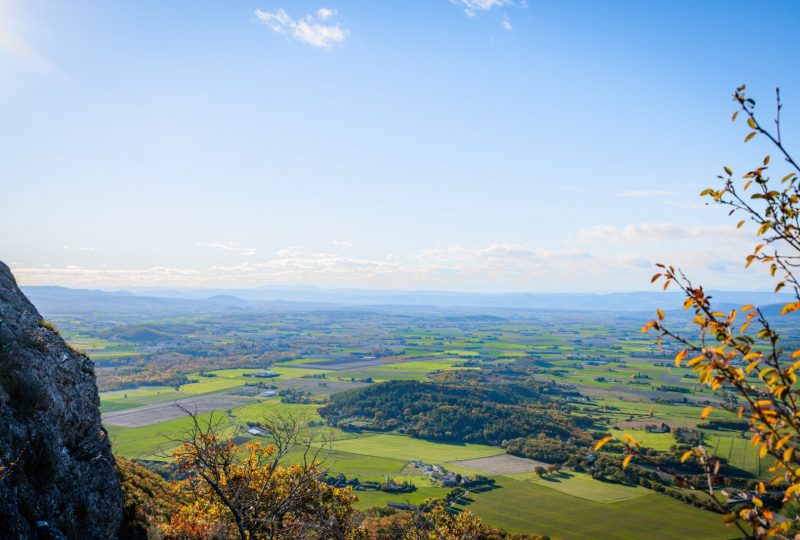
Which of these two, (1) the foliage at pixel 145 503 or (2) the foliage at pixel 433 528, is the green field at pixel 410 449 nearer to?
(2) the foliage at pixel 433 528

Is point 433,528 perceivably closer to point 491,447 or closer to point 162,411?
point 491,447

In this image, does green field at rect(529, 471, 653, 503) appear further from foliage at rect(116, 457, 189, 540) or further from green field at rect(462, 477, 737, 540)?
foliage at rect(116, 457, 189, 540)

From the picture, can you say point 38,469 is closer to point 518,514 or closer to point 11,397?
point 11,397

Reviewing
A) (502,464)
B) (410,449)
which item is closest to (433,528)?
(502,464)

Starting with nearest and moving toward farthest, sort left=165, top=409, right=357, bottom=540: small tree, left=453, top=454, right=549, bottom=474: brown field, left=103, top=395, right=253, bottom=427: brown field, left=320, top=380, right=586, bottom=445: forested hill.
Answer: left=165, top=409, right=357, bottom=540: small tree < left=453, top=454, right=549, bottom=474: brown field < left=103, top=395, right=253, bottom=427: brown field < left=320, top=380, right=586, bottom=445: forested hill

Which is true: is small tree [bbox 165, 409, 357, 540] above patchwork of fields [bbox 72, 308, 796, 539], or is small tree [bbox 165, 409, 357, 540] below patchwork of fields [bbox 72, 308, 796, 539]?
above

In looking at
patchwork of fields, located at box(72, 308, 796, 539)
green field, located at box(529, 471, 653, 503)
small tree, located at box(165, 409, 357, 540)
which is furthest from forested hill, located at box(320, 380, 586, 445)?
small tree, located at box(165, 409, 357, 540)

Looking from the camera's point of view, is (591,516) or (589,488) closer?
(591,516)
